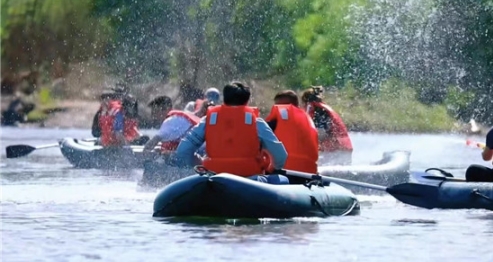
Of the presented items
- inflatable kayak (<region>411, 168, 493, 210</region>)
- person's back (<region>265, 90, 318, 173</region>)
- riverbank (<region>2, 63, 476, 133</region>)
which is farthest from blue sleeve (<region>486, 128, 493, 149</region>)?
riverbank (<region>2, 63, 476, 133</region>)

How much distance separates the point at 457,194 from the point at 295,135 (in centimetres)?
200

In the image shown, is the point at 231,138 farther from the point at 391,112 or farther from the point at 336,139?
the point at 391,112

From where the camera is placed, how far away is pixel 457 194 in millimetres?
17656

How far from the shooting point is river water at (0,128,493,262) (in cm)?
1373

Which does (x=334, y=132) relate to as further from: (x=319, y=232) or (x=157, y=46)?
(x=157, y=46)

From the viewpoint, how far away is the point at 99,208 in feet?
60.8

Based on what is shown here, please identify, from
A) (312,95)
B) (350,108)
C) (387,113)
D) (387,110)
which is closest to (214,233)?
(312,95)

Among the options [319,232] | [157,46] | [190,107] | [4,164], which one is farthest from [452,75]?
[319,232]

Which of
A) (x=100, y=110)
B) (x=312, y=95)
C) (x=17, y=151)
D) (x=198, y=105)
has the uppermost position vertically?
(x=312, y=95)

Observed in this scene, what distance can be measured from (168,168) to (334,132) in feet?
7.73

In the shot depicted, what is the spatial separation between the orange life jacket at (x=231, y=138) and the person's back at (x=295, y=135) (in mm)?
1103

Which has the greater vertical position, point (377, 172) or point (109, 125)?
point (109, 125)

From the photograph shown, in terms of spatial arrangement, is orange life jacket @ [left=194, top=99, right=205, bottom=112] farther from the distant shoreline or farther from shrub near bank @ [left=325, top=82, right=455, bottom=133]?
the distant shoreline

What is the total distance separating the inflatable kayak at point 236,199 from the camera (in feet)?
50.3
